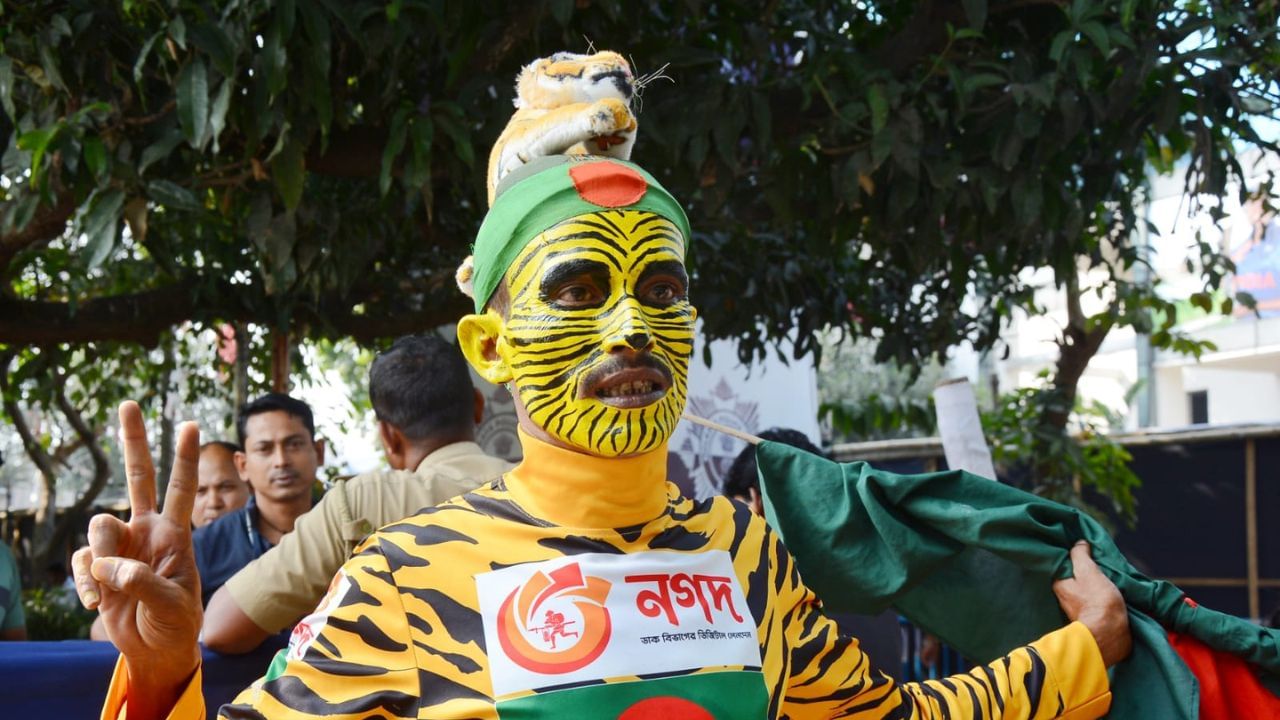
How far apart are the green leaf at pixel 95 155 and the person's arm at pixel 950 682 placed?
2.27m

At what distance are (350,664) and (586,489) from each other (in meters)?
0.40

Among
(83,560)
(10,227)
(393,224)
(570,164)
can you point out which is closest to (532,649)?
(83,560)

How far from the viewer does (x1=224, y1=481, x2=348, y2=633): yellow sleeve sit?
277cm

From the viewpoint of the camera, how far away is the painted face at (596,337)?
179 cm

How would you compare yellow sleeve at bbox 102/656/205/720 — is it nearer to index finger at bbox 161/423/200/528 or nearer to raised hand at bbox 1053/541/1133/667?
index finger at bbox 161/423/200/528

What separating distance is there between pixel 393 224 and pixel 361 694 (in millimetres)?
3487

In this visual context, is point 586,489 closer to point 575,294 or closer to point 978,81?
point 575,294

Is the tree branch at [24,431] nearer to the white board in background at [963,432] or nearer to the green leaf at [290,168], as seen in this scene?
the green leaf at [290,168]

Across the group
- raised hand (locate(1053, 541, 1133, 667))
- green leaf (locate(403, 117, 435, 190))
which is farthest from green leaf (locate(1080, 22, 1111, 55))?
→ green leaf (locate(403, 117, 435, 190))

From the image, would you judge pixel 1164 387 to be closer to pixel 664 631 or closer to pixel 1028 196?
pixel 1028 196

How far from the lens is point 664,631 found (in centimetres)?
174

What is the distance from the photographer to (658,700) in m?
1.70

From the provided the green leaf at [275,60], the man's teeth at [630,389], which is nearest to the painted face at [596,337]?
the man's teeth at [630,389]

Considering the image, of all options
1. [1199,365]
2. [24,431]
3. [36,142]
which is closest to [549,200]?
[36,142]
